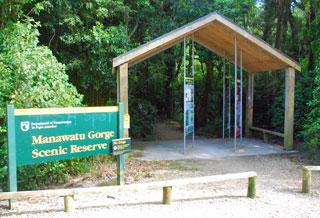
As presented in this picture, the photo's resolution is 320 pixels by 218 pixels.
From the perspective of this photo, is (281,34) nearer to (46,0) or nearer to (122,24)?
(122,24)

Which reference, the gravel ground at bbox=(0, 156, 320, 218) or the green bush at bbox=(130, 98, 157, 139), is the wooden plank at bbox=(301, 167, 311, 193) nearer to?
the gravel ground at bbox=(0, 156, 320, 218)

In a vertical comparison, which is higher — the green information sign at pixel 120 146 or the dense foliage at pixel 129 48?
the dense foliage at pixel 129 48

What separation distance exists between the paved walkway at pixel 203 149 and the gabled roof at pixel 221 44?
8.09ft

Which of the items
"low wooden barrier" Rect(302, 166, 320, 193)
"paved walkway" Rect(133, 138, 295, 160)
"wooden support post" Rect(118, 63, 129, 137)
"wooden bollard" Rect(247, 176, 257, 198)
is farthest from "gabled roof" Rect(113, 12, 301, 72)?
"low wooden barrier" Rect(302, 166, 320, 193)

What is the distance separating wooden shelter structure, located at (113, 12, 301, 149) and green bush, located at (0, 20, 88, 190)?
6.43 ft

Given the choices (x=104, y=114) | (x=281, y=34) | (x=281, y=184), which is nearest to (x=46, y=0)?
(x=104, y=114)

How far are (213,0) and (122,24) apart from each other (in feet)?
12.6

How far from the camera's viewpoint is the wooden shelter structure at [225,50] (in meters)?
9.33

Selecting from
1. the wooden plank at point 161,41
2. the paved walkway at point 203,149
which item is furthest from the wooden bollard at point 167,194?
the wooden plank at point 161,41

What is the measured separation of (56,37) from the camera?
40.5 ft

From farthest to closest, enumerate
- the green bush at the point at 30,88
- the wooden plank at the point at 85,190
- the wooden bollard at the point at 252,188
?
the green bush at the point at 30,88, the wooden bollard at the point at 252,188, the wooden plank at the point at 85,190

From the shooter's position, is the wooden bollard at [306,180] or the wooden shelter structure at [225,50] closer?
the wooden bollard at [306,180]

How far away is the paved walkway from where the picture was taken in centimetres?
1022

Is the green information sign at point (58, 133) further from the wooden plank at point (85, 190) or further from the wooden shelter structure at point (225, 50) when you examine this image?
the wooden shelter structure at point (225, 50)
